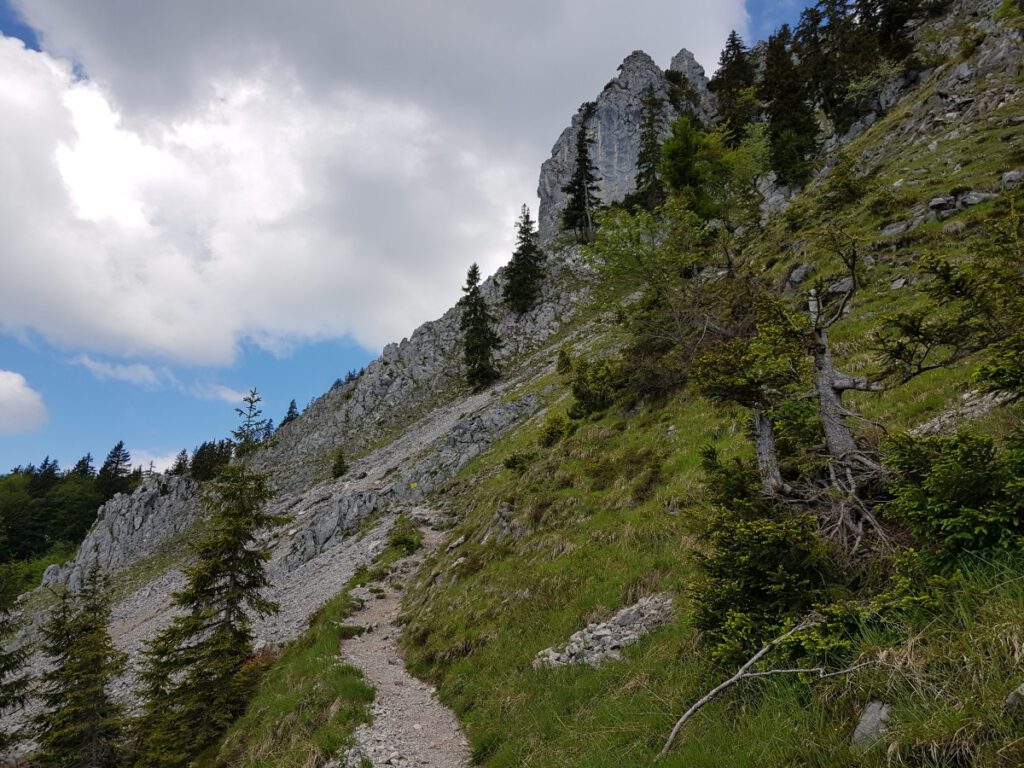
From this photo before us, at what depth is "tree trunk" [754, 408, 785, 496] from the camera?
7328mm

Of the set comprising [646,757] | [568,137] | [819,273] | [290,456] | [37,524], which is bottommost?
[646,757]

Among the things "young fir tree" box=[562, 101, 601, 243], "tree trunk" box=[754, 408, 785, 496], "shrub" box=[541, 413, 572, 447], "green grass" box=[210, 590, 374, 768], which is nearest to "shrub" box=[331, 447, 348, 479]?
"shrub" box=[541, 413, 572, 447]

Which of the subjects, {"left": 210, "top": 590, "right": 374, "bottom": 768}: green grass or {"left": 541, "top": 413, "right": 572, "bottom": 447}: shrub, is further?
{"left": 541, "top": 413, "right": 572, "bottom": 447}: shrub

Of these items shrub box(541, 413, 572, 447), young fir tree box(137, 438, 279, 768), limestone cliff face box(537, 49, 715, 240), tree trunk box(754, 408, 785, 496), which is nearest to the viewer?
tree trunk box(754, 408, 785, 496)

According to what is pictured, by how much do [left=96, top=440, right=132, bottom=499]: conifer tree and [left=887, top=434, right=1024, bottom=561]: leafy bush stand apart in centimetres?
14653

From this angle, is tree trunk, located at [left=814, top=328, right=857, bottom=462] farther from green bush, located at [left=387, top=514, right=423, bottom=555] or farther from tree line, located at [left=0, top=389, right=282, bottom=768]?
green bush, located at [left=387, top=514, right=423, bottom=555]

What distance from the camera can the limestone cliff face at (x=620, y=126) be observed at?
102 metres

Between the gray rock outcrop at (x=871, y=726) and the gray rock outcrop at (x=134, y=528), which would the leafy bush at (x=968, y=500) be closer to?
the gray rock outcrop at (x=871, y=726)

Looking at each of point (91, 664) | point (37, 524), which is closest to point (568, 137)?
point (91, 664)

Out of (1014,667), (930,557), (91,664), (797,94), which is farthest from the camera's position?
(797,94)

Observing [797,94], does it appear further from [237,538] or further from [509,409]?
[237,538]

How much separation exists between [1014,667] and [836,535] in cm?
295

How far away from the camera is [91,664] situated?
17750 millimetres

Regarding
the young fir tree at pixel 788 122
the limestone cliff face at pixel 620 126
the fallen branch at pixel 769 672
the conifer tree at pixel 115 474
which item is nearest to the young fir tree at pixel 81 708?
the fallen branch at pixel 769 672
